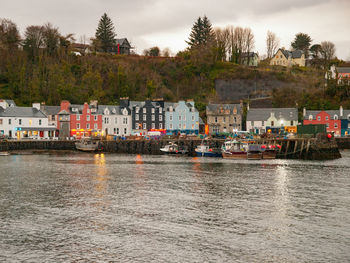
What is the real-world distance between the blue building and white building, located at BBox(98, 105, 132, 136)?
9999 mm

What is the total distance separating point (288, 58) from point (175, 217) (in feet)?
426

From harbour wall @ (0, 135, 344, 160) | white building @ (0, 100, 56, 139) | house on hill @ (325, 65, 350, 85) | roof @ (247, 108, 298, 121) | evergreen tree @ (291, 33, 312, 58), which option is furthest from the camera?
evergreen tree @ (291, 33, 312, 58)

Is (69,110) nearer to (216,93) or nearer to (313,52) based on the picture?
(216,93)

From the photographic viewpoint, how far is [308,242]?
917 inches

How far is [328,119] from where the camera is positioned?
101 meters

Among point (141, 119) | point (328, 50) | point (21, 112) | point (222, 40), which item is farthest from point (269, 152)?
point (328, 50)

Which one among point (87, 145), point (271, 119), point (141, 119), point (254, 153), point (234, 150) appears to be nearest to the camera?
point (254, 153)

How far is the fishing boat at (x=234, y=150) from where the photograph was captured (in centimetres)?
7244

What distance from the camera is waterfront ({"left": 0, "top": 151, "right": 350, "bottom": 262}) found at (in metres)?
21.9

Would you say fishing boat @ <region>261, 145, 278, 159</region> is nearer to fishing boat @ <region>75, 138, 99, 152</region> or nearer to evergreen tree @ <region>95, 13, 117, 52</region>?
→ fishing boat @ <region>75, 138, 99, 152</region>

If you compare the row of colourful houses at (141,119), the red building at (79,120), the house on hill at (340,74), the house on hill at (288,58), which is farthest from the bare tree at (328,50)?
the red building at (79,120)

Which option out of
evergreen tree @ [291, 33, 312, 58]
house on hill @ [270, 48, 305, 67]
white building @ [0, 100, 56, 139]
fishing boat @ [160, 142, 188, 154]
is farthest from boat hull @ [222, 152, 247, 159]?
evergreen tree @ [291, 33, 312, 58]

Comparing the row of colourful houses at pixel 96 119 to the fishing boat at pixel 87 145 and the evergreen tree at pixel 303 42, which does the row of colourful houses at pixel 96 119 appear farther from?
the evergreen tree at pixel 303 42

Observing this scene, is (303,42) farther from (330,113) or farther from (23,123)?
(23,123)
